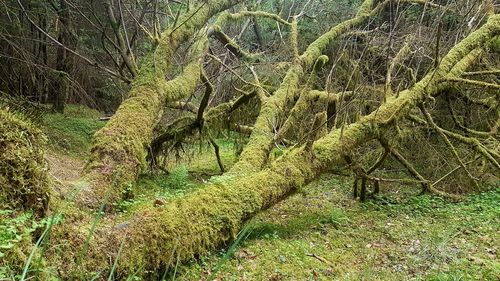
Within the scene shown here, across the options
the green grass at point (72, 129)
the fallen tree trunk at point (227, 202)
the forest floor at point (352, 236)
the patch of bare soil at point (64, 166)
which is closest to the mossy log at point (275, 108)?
the fallen tree trunk at point (227, 202)

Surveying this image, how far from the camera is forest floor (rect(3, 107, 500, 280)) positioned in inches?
181

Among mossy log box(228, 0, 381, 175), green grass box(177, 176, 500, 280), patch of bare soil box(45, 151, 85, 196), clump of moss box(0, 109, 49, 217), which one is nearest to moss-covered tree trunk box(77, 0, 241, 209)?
clump of moss box(0, 109, 49, 217)

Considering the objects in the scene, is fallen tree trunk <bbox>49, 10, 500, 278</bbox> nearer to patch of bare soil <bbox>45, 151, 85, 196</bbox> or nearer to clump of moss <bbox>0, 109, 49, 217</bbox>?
clump of moss <bbox>0, 109, 49, 217</bbox>

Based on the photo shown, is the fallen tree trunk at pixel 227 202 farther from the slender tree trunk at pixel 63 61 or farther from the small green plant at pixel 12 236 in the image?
the slender tree trunk at pixel 63 61

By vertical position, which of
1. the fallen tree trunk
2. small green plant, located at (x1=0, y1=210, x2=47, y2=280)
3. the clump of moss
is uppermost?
the clump of moss

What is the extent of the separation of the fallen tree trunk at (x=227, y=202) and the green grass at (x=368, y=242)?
286mm

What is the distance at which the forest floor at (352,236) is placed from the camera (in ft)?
15.1

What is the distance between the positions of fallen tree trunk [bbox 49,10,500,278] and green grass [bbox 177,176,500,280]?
0.29 meters

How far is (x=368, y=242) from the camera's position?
5.98m

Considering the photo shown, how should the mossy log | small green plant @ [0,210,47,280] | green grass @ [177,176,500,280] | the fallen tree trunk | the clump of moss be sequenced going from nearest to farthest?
1. small green plant @ [0,210,47,280]
2. the clump of moss
3. the fallen tree trunk
4. green grass @ [177,176,500,280]
5. the mossy log

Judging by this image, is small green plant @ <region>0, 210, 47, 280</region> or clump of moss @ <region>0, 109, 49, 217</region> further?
clump of moss @ <region>0, 109, 49, 217</region>

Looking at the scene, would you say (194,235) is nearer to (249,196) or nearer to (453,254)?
(249,196)

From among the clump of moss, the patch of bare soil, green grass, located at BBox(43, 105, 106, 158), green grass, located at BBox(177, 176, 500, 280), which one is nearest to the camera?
the clump of moss

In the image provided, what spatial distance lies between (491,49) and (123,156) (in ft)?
26.3
